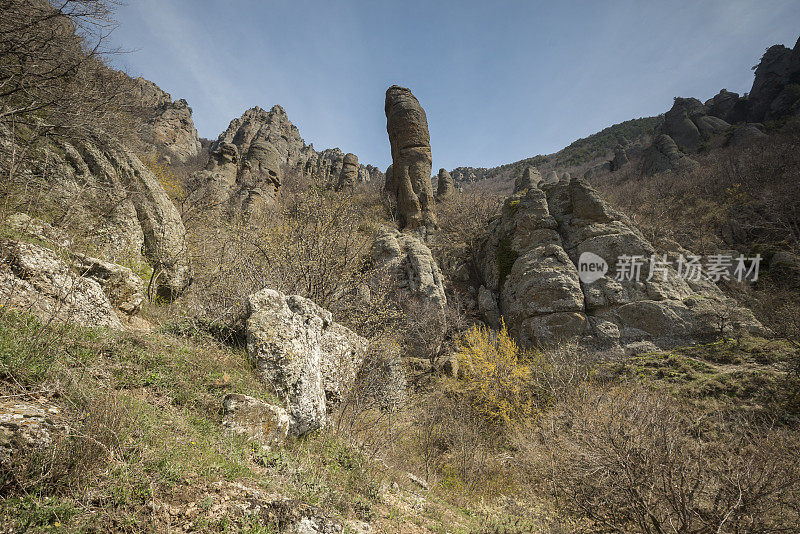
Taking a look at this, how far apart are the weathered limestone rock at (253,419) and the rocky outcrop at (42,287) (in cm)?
193

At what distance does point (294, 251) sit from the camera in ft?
26.8

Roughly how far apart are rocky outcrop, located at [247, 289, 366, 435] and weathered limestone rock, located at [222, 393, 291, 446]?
22.5 inches

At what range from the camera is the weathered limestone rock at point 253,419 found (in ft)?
11.3

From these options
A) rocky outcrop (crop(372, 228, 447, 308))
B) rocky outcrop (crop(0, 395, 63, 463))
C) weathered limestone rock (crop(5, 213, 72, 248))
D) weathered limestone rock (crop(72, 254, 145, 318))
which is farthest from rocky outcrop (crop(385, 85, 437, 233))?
rocky outcrop (crop(0, 395, 63, 463))

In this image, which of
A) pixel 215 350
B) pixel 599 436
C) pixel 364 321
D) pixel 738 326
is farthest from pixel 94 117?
pixel 738 326

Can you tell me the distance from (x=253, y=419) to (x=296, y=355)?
1.32 m

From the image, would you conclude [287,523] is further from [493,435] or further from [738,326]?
[738,326]

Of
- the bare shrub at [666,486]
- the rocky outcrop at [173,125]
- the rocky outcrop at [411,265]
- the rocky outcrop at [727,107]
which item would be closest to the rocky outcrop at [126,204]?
the bare shrub at [666,486]

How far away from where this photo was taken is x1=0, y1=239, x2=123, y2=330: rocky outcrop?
11.0 feet

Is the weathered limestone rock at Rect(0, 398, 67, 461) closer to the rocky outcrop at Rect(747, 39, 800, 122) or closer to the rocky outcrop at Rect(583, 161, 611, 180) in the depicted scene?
the rocky outcrop at Rect(583, 161, 611, 180)

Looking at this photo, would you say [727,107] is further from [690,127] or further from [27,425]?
[27,425]

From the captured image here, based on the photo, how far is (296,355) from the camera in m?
4.85

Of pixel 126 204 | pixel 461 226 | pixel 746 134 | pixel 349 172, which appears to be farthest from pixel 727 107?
pixel 126 204

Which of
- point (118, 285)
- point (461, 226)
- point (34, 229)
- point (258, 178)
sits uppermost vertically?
point (258, 178)
